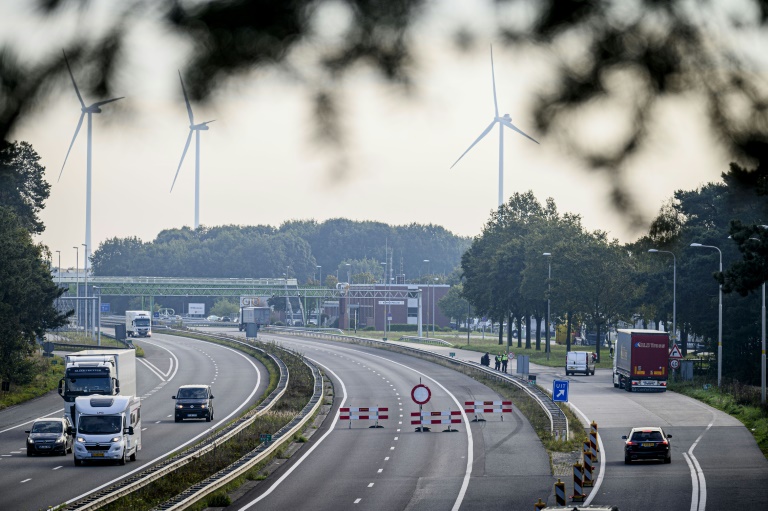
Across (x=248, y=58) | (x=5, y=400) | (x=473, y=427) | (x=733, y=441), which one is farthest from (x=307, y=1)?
(x=5, y=400)

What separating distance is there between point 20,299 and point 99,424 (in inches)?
1972

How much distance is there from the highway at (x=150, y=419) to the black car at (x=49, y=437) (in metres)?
0.39

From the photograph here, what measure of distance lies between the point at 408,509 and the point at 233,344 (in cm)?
11541

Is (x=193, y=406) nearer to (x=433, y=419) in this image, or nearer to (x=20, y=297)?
(x=433, y=419)

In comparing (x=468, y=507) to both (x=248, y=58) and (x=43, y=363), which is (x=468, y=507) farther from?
(x=43, y=363)

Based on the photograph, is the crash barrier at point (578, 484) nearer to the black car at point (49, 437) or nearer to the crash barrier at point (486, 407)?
the black car at point (49, 437)

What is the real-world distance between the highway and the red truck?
29.7 m

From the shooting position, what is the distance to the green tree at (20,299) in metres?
88.2

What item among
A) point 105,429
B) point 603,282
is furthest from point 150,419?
point 603,282

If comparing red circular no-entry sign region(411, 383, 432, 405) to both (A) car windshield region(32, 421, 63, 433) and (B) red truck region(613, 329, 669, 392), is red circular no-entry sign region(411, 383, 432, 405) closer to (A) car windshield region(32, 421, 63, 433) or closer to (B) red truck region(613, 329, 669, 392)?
(A) car windshield region(32, 421, 63, 433)

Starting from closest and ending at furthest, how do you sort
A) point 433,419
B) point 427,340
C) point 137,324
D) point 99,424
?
point 99,424 → point 433,419 → point 427,340 → point 137,324

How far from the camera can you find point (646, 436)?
153ft

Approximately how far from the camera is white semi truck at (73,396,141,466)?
4672 cm

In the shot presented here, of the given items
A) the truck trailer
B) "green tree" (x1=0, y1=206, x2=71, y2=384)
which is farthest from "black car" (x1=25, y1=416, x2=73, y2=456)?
the truck trailer
